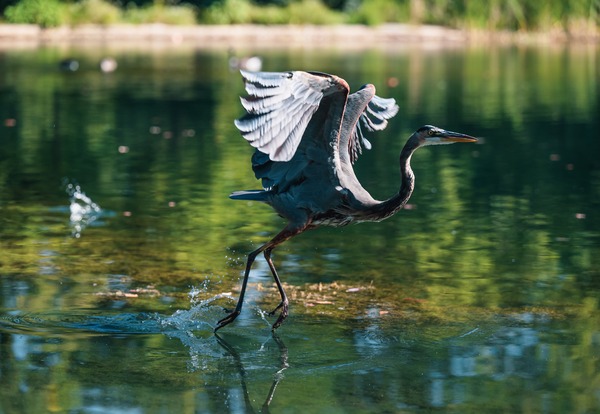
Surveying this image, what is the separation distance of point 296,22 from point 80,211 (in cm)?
3639

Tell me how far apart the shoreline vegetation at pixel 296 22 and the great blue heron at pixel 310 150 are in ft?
109

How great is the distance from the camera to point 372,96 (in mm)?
7789

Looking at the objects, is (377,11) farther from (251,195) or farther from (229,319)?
(229,319)

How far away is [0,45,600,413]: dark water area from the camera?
6488mm

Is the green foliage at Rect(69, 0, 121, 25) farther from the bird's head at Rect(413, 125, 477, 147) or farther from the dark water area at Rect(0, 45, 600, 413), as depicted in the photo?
the bird's head at Rect(413, 125, 477, 147)

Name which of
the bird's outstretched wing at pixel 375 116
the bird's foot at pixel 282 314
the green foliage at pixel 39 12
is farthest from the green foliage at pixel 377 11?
the bird's foot at pixel 282 314

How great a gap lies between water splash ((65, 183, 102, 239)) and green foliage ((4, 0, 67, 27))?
31460 millimetres

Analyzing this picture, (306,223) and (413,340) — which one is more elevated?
(306,223)

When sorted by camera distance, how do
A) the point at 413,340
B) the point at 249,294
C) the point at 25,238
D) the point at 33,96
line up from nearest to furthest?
the point at 413,340, the point at 249,294, the point at 25,238, the point at 33,96

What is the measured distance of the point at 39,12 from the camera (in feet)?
141

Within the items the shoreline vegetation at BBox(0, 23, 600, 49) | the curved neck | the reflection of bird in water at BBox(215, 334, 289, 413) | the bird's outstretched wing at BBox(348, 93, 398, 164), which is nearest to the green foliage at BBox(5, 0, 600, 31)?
the shoreline vegetation at BBox(0, 23, 600, 49)

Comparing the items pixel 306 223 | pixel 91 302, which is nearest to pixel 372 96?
pixel 306 223

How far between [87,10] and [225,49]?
285 inches

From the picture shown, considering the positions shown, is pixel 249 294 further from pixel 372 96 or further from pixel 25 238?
pixel 25 238
